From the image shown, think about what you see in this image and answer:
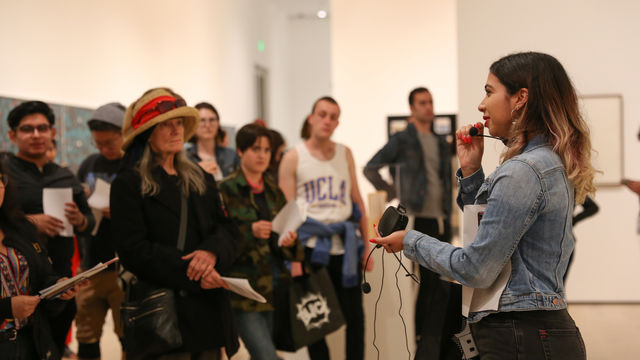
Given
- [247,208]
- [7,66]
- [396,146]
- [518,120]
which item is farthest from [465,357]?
[7,66]

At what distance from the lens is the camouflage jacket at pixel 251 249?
3.23 m

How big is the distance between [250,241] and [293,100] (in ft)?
41.0

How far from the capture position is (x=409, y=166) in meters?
4.82

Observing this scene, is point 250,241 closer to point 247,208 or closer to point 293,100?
point 247,208

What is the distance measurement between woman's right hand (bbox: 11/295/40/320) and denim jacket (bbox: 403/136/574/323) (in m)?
1.58

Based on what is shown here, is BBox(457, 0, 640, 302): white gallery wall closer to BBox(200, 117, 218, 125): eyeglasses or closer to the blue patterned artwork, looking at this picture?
BBox(200, 117, 218, 125): eyeglasses

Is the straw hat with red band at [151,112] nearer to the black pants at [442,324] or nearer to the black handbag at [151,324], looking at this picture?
the black handbag at [151,324]

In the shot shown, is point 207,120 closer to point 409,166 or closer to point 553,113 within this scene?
point 409,166

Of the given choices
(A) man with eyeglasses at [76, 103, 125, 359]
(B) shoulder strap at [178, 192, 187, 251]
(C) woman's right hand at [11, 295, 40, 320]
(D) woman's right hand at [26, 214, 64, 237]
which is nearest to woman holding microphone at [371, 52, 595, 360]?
(B) shoulder strap at [178, 192, 187, 251]

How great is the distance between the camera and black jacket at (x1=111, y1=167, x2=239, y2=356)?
8.18 feet

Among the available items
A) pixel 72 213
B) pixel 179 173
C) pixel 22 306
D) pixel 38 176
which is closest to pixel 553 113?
pixel 179 173

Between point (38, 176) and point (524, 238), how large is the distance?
2.70 m

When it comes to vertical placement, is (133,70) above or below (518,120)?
above

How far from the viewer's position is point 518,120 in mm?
1707
